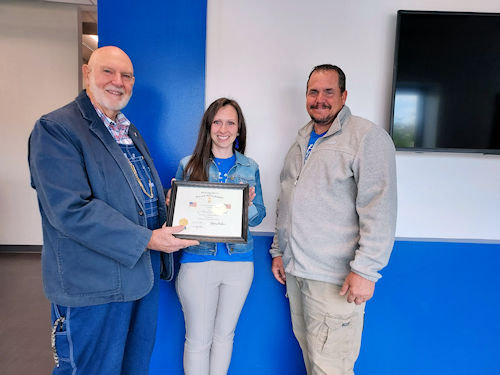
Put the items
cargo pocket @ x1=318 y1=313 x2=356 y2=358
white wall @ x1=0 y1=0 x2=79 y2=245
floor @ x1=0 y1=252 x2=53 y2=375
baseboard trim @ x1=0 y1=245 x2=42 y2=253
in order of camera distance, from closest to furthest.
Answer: cargo pocket @ x1=318 y1=313 x2=356 y2=358
floor @ x1=0 y1=252 x2=53 y2=375
white wall @ x1=0 y1=0 x2=79 y2=245
baseboard trim @ x1=0 y1=245 x2=42 y2=253

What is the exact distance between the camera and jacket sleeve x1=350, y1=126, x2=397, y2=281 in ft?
4.56

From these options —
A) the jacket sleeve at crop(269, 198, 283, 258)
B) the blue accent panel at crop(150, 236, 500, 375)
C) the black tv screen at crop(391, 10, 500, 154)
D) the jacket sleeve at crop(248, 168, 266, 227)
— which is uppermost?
the black tv screen at crop(391, 10, 500, 154)

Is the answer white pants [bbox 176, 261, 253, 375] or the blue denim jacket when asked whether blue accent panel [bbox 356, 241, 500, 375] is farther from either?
the blue denim jacket

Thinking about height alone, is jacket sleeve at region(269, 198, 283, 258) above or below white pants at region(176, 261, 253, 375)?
above

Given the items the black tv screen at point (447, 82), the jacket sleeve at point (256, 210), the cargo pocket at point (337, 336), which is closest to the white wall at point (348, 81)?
the black tv screen at point (447, 82)

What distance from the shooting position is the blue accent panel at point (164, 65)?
1.94 m

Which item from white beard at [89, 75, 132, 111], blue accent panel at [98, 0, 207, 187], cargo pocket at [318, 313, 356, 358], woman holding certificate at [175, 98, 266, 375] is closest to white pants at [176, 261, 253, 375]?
woman holding certificate at [175, 98, 266, 375]

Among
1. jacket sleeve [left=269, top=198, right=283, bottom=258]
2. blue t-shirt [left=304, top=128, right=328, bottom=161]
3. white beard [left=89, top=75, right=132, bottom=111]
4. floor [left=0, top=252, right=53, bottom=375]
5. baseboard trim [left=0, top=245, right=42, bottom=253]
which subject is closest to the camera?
white beard [left=89, top=75, right=132, bottom=111]

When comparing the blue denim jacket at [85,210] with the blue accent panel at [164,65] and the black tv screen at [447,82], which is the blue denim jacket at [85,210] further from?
the black tv screen at [447,82]

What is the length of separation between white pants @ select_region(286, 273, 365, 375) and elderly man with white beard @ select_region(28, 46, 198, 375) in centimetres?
76

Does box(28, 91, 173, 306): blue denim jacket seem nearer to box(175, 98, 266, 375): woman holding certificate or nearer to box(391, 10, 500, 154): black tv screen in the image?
box(175, 98, 266, 375): woman holding certificate

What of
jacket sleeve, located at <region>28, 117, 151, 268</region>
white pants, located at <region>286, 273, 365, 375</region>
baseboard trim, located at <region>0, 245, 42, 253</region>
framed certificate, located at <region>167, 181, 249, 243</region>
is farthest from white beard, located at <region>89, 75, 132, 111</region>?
baseboard trim, located at <region>0, 245, 42, 253</region>

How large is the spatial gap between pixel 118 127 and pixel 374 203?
124 cm

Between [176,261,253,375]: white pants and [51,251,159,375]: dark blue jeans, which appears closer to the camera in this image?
[51,251,159,375]: dark blue jeans
